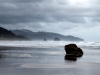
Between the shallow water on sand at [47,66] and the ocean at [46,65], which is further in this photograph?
the ocean at [46,65]

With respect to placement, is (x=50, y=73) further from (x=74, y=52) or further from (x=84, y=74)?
(x=74, y=52)

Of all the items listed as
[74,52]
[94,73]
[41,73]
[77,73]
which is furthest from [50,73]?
[74,52]

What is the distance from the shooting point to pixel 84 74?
17609 mm

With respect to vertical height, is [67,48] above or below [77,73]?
above

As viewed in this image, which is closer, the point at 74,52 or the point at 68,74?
the point at 68,74

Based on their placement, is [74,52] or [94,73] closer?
[94,73]

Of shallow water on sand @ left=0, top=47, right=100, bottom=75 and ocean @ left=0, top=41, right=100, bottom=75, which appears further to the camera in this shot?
ocean @ left=0, top=41, right=100, bottom=75

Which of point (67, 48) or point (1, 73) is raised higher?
point (67, 48)

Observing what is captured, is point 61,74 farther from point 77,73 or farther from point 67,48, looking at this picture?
point 67,48

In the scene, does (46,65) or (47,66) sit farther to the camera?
(46,65)

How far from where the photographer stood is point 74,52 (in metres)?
39.6

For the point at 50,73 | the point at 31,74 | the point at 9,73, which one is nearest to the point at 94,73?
the point at 50,73

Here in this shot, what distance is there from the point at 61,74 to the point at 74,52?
22329 millimetres

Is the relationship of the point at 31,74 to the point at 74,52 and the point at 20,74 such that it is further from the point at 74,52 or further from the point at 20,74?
the point at 74,52
